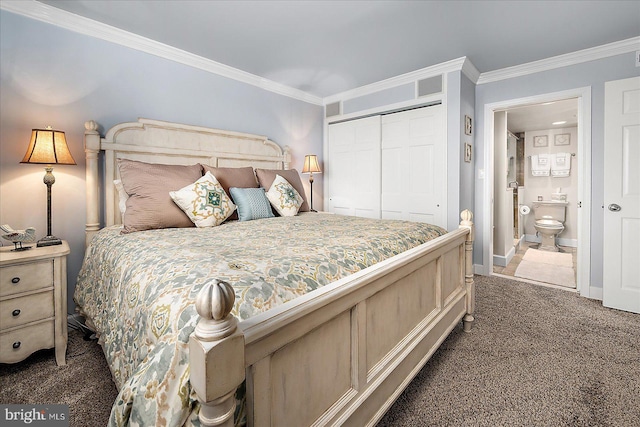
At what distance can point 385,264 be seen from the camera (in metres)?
1.23

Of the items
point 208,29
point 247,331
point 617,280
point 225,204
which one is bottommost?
point 617,280

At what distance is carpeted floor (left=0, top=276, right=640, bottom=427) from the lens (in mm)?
1404

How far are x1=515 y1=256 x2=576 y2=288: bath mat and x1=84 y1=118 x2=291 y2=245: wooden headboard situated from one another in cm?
347

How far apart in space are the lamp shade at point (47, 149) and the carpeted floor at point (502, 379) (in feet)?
4.00

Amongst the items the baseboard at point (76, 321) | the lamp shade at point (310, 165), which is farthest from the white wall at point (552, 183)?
the baseboard at point (76, 321)

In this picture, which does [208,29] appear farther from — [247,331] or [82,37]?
[247,331]

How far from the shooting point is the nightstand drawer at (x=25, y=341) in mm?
Answer: 1627

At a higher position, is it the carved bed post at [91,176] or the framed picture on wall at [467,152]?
the framed picture on wall at [467,152]

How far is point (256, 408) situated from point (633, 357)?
245 cm

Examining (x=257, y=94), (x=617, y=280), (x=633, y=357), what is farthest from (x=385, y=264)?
(x=257, y=94)

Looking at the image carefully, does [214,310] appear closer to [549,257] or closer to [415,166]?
[415,166]

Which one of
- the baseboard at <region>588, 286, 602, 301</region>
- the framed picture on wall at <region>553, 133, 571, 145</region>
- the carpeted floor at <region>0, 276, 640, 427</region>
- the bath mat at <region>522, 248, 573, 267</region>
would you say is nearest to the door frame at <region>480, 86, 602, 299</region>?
the baseboard at <region>588, 286, 602, 301</region>

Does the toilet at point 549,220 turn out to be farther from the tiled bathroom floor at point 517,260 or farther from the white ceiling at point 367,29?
the white ceiling at point 367,29

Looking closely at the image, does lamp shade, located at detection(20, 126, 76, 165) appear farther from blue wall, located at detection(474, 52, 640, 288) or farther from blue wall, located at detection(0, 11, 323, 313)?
blue wall, located at detection(474, 52, 640, 288)
